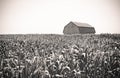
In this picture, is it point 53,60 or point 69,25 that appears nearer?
point 53,60

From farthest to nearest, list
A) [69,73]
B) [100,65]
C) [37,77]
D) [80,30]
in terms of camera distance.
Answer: [80,30] < [100,65] < [69,73] < [37,77]

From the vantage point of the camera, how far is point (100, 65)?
12.9 feet

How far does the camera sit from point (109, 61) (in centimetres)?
409

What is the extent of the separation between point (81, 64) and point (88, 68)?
0.95 ft

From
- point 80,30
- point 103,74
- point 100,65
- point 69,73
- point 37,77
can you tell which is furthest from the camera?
point 80,30

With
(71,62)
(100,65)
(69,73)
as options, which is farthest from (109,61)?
(69,73)

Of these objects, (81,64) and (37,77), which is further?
(81,64)

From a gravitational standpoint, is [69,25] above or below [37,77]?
above

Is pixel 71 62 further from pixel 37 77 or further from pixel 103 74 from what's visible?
pixel 37 77

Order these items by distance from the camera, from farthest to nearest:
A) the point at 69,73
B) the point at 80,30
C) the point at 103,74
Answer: the point at 80,30 < the point at 103,74 < the point at 69,73

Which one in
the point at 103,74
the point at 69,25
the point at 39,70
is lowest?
the point at 103,74

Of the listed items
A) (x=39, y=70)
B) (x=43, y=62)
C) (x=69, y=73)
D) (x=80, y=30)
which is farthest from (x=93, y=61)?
(x=80, y=30)

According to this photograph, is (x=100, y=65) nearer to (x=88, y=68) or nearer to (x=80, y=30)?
(x=88, y=68)

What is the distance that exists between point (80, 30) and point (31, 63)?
34064mm
